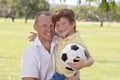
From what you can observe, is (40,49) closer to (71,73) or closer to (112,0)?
(71,73)

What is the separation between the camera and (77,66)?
4.11 metres

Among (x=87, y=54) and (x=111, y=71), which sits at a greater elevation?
(x=87, y=54)

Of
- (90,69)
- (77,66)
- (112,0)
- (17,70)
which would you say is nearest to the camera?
(77,66)

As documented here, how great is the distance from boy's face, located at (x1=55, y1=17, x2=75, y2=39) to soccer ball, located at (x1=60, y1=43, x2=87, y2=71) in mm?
122

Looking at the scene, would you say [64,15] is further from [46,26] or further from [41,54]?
[41,54]

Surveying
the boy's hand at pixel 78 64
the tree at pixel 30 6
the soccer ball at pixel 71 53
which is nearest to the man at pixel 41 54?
the soccer ball at pixel 71 53

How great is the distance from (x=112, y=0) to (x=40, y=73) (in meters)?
4.46

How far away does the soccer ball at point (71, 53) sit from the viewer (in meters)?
4.12

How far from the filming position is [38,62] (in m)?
A: 4.17

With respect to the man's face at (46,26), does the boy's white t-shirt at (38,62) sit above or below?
below

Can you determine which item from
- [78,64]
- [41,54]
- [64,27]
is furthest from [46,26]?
[78,64]

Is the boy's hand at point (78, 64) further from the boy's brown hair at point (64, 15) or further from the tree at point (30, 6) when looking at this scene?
the tree at point (30, 6)

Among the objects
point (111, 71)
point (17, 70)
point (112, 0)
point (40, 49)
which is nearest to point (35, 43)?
point (40, 49)

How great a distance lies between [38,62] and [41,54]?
9 centimetres
